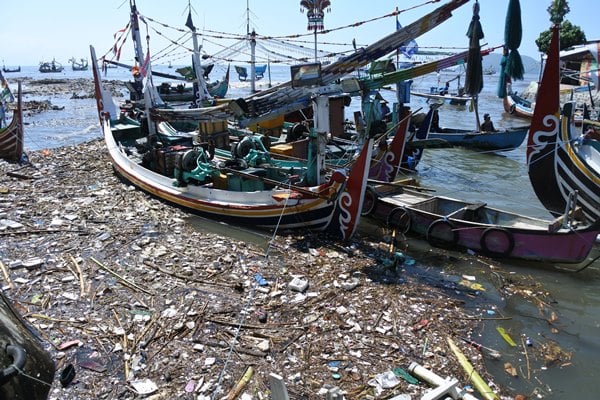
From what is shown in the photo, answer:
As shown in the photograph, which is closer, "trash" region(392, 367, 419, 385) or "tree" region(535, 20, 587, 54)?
"trash" region(392, 367, 419, 385)

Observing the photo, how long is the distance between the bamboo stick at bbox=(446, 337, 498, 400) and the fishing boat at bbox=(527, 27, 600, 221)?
5.95 metres

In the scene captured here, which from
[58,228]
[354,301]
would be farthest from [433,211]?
[58,228]

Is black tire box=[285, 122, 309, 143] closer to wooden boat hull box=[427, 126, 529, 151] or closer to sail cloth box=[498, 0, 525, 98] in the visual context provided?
wooden boat hull box=[427, 126, 529, 151]

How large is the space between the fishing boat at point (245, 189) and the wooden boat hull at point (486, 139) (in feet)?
35.5

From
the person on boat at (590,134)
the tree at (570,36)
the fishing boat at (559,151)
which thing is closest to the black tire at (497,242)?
the fishing boat at (559,151)

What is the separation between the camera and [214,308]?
6.94 meters

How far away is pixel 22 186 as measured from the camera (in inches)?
534

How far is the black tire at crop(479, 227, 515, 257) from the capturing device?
901 centimetres

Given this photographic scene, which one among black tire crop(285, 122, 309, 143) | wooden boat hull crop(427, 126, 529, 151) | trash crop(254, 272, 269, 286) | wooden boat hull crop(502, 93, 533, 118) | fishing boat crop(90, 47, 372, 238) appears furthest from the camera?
wooden boat hull crop(502, 93, 533, 118)

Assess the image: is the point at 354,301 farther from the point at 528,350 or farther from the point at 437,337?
the point at 528,350

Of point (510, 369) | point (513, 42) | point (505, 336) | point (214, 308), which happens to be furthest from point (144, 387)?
point (513, 42)

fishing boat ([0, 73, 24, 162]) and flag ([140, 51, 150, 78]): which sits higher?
flag ([140, 51, 150, 78])

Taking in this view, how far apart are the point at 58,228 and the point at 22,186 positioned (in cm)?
460

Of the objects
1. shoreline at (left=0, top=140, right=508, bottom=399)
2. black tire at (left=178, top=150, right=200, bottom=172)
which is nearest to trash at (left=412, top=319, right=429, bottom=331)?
shoreline at (left=0, top=140, right=508, bottom=399)
